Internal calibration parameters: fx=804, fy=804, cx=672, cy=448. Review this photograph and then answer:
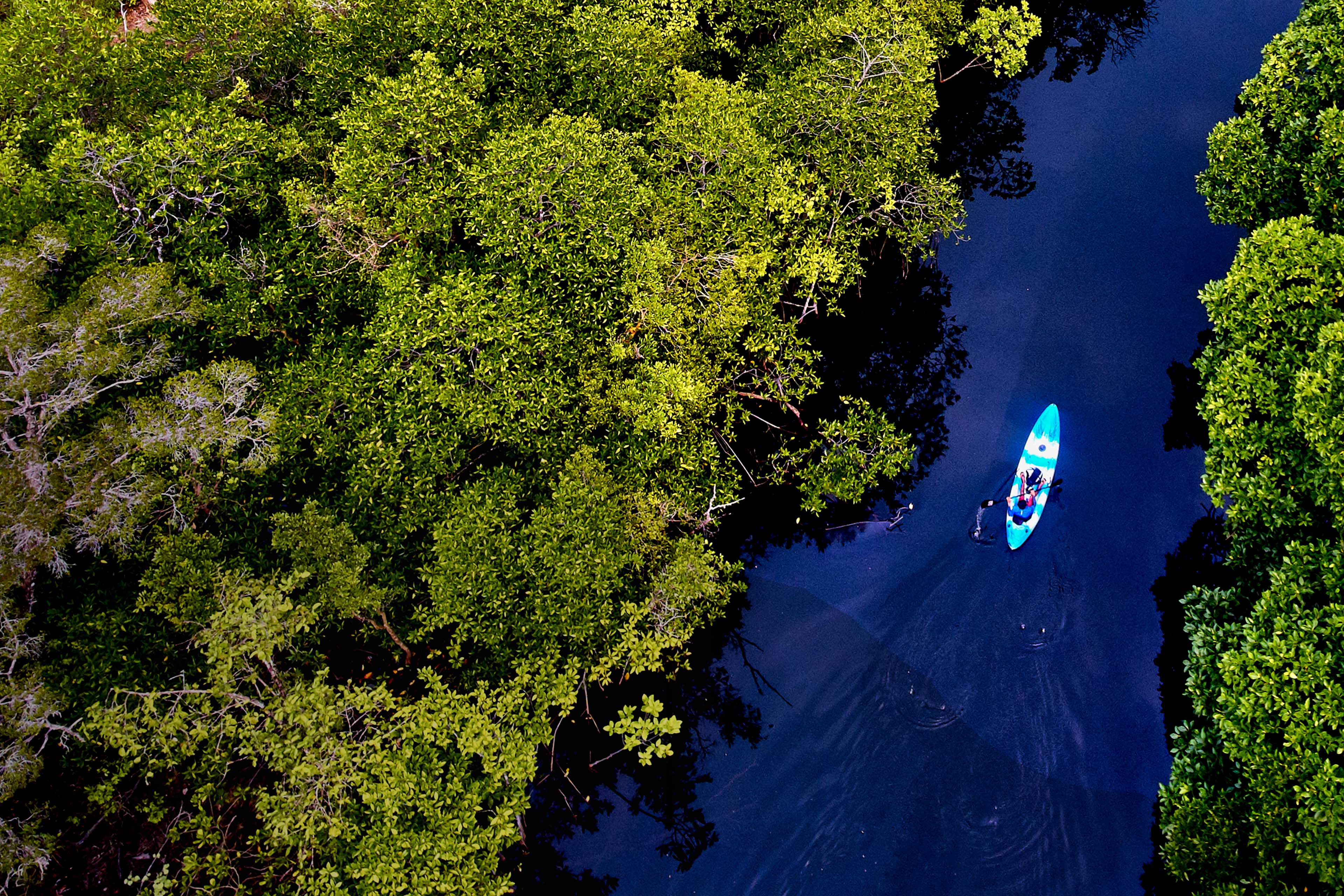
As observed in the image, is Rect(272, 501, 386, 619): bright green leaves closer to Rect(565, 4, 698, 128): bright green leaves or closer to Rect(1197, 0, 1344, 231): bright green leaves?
Rect(565, 4, 698, 128): bright green leaves

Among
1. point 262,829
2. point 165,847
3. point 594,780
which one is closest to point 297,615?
point 262,829

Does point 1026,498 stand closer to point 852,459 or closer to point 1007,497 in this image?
point 1007,497

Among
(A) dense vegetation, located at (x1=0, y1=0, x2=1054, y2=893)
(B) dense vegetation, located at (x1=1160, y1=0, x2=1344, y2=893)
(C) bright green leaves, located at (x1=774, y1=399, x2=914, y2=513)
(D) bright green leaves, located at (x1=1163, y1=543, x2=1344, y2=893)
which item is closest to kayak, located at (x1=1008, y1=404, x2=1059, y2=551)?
(C) bright green leaves, located at (x1=774, y1=399, x2=914, y2=513)

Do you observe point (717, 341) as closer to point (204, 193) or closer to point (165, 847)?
point (204, 193)

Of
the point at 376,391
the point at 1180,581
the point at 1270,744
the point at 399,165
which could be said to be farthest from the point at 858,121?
the point at 1270,744

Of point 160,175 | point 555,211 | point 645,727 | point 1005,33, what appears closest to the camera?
point 645,727
